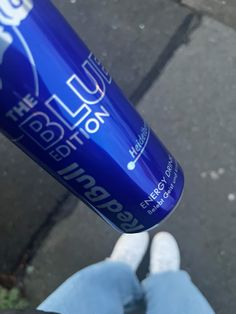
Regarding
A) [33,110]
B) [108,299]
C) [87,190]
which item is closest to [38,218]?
[108,299]

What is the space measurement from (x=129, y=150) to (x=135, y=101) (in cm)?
80

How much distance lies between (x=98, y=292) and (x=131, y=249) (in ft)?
0.88

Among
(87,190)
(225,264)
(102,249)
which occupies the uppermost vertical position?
(87,190)

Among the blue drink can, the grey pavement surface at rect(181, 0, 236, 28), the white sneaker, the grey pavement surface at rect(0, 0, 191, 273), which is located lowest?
the white sneaker

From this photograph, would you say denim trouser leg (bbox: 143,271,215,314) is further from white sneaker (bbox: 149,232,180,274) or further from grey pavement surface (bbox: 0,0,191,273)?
grey pavement surface (bbox: 0,0,191,273)

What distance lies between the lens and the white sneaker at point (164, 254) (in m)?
1.50

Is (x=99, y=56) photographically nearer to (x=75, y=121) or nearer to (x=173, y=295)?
(x=173, y=295)

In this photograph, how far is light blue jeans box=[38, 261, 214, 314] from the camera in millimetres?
1238

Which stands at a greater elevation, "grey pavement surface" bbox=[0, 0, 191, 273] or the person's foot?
"grey pavement surface" bbox=[0, 0, 191, 273]

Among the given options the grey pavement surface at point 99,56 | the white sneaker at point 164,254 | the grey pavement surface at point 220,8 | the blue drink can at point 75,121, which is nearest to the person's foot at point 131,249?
the white sneaker at point 164,254

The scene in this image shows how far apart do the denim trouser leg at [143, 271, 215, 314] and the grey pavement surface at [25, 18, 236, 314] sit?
0.39ft

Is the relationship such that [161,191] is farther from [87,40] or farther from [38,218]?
[87,40]

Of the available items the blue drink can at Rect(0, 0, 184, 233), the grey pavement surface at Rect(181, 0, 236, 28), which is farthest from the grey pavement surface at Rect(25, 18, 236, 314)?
the blue drink can at Rect(0, 0, 184, 233)

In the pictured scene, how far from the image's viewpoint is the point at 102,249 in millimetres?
1585
